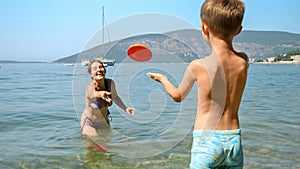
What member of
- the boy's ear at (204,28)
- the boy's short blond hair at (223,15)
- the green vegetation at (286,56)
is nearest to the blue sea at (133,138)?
the boy's ear at (204,28)

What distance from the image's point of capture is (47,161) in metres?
5.78

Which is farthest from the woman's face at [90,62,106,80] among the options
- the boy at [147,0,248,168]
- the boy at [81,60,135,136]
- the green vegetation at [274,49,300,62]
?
the green vegetation at [274,49,300,62]

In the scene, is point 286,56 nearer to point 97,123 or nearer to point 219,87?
point 97,123

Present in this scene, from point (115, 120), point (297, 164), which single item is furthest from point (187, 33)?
point (115, 120)

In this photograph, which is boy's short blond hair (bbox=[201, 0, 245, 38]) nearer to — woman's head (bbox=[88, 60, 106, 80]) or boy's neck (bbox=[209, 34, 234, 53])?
boy's neck (bbox=[209, 34, 234, 53])

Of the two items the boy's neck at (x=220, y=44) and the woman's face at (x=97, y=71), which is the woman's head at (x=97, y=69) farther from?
the boy's neck at (x=220, y=44)

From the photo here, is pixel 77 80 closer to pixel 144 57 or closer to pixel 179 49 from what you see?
pixel 144 57

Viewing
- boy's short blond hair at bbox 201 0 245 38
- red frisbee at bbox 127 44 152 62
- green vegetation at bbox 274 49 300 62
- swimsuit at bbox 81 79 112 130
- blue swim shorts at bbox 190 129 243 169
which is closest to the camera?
boy's short blond hair at bbox 201 0 245 38

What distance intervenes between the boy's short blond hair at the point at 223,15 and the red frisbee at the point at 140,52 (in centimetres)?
207

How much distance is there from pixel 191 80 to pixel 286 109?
978 cm

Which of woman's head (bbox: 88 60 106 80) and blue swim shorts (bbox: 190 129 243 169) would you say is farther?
woman's head (bbox: 88 60 106 80)

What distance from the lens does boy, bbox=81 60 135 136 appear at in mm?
5914

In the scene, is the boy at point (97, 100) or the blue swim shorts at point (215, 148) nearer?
the blue swim shorts at point (215, 148)

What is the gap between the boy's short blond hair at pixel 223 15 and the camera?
2.78m
